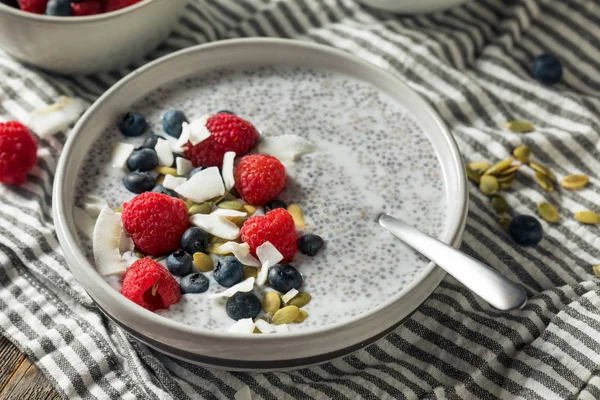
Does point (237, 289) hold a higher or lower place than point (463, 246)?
higher

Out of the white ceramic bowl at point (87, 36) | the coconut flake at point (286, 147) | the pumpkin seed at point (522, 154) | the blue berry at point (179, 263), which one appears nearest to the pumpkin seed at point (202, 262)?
the blue berry at point (179, 263)

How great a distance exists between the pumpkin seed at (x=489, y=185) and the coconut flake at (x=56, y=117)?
0.72m

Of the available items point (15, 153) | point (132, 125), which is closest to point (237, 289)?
point (132, 125)

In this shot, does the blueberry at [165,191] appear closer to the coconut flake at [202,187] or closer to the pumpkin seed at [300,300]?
the coconut flake at [202,187]

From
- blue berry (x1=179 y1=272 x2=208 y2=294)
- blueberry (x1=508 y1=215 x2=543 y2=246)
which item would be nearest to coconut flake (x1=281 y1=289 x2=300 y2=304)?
blue berry (x1=179 y1=272 x2=208 y2=294)

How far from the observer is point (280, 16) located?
165 centimetres

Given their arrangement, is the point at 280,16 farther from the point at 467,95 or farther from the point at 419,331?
the point at 419,331

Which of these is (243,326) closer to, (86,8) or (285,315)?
(285,315)

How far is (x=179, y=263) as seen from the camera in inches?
42.1

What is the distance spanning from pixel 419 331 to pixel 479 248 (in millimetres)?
205

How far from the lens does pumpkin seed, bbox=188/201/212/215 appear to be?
114cm

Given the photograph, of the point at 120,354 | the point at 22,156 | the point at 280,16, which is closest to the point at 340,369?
the point at 120,354

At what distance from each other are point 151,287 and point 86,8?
2.08 ft

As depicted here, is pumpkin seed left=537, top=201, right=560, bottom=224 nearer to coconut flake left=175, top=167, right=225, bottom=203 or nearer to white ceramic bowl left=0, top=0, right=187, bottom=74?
coconut flake left=175, top=167, right=225, bottom=203
